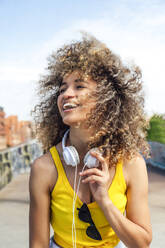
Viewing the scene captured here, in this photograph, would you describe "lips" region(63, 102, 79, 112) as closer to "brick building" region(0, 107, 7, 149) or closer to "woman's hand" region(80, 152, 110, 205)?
"woman's hand" region(80, 152, 110, 205)

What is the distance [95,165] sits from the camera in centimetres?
198

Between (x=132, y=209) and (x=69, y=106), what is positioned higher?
(x=69, y=106)

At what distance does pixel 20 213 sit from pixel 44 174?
4.40m

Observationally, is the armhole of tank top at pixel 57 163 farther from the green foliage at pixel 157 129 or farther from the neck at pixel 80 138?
the green foliage at pixel 157 129

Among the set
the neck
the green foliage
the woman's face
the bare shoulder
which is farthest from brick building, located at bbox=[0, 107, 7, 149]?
the bare shoulder

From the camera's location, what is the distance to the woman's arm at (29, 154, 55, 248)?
2.07m

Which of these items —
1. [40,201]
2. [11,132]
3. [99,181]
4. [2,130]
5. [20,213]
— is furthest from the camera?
[11,132]

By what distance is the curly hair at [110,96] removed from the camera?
2.15 m

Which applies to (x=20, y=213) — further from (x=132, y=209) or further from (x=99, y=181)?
(x=99, y=181)

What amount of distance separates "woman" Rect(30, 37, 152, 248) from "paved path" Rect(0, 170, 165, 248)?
2.55 m

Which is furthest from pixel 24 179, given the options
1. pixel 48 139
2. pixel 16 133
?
pixel 48 139

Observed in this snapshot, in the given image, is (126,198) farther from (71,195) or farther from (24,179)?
(24,179)

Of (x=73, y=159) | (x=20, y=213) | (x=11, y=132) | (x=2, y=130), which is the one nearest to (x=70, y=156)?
(x=73, y=159)

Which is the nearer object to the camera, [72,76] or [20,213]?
[72,76]
